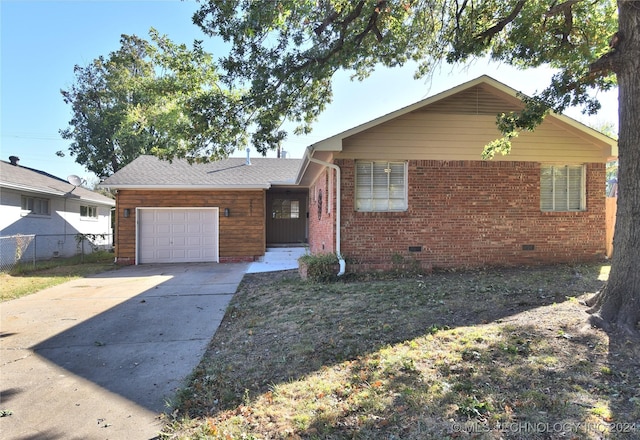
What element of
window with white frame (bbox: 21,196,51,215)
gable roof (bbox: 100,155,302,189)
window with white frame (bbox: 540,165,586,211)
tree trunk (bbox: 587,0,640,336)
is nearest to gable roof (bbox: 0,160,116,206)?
window with white frame (bbox: 21,196,51,215)

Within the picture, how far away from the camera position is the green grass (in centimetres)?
827

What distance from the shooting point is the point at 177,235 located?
1340cm

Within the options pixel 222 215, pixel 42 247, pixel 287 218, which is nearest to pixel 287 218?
pixel 287 218

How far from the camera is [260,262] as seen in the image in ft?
42.1

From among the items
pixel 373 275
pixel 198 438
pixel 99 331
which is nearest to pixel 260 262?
pixel 373 275

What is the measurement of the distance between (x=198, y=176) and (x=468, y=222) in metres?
9.94

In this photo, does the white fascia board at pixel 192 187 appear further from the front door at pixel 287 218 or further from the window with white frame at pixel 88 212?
the window with white frame at pixel 88 212

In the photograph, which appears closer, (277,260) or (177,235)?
(277,260)

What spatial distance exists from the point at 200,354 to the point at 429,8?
830 centimetres

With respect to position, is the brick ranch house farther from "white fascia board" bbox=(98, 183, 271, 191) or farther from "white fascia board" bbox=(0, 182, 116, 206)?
"white fascia board" bbox=(0, 182, 116, 206)

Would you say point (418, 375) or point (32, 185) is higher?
point (32, 185)

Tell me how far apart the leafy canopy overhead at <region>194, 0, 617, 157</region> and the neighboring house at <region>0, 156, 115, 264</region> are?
10.9m

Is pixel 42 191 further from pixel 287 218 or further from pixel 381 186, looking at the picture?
pixel 381 186

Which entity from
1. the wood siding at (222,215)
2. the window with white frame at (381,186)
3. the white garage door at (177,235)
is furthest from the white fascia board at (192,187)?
the window with white frame at (381,186)
